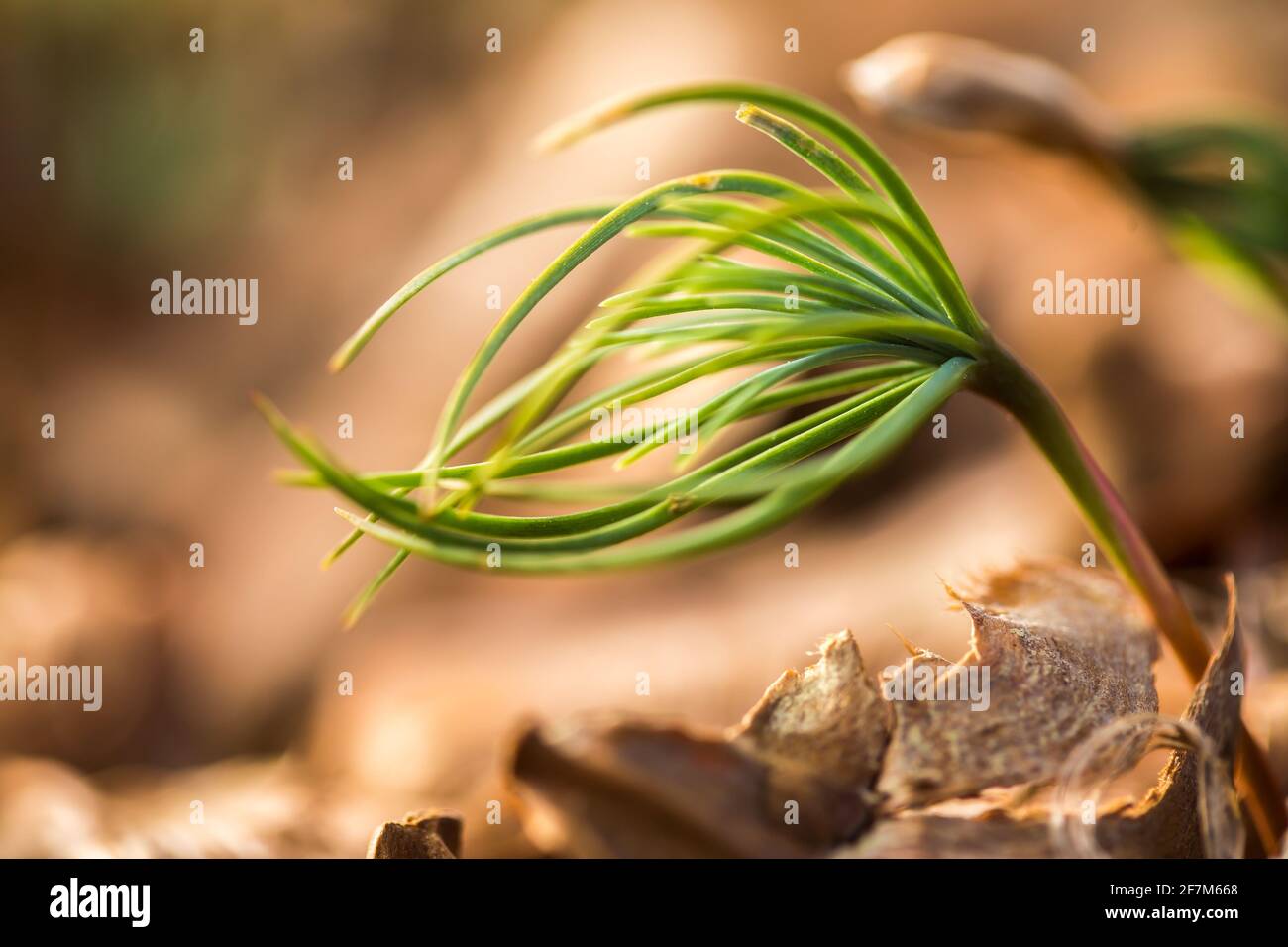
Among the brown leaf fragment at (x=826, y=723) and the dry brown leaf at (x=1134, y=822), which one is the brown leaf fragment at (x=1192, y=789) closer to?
the dry brown leaf at (x=1134, y=822)

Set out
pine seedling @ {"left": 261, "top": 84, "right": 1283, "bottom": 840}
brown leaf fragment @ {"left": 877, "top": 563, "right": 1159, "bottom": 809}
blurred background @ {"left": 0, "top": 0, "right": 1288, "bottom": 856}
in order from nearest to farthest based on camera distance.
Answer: pine seedling @ {"left": 261, "top": 84, "right": 1283, "bottom": 840}
brown leaf fragment @ {"left": 877, "top": 563, "right": 1159, "bottom": 809}
blurred background @ {"left": 0, "top": 0, "right": 1288, "bottom": 856}

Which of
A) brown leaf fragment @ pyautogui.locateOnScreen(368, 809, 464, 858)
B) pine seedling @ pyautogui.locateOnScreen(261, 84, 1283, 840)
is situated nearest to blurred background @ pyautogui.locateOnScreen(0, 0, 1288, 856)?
brown leaf fragment @ pyautogui.locateOnScreen(368, 809, 464, 858)

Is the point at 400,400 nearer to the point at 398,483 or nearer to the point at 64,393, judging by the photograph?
the point at 64,393

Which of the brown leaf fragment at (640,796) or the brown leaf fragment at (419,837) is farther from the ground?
the brown leaf fragment at (640,796)

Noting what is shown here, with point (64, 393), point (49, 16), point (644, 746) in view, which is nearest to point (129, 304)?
point (64, 393)

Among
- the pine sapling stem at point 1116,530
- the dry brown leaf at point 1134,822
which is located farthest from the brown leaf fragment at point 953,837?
the pine sapling stem at point 1116,530

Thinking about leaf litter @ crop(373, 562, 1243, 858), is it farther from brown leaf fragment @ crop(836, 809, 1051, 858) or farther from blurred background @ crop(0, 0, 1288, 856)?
blurred background @ crop(0, 0, 1288, 856)
